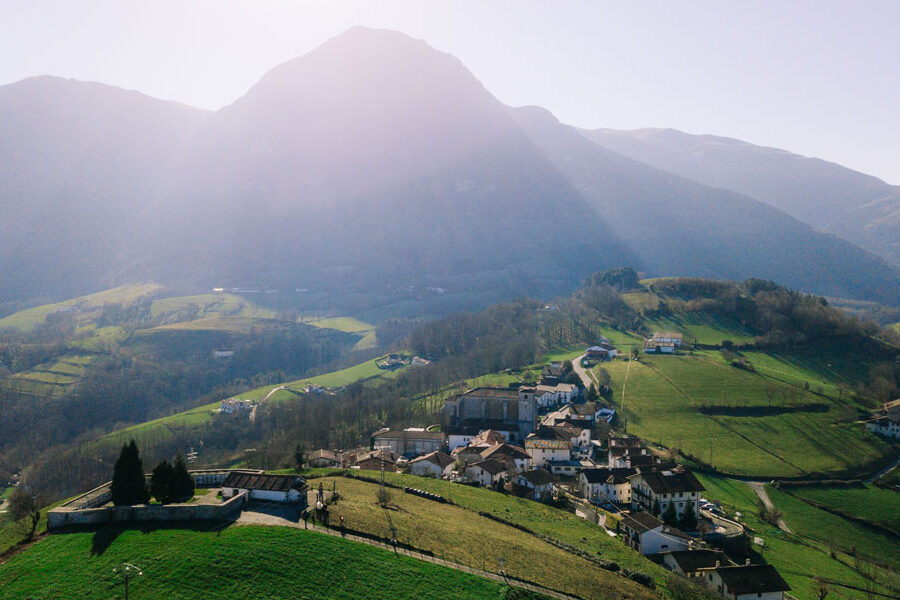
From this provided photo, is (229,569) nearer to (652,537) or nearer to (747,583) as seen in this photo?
(652,537)

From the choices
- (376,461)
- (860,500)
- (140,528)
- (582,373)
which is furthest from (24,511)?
(582,373)

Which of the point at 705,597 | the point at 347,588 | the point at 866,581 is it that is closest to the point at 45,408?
the point at 347,588

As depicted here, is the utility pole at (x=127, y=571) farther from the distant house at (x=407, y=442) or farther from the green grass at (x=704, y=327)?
the green grass at (x=704, y=327)

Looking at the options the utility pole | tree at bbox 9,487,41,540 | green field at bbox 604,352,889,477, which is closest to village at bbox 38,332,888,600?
tree at bbox 9,487,41,540

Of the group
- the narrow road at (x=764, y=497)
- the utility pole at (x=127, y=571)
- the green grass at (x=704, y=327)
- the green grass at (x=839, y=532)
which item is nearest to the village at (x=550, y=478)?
the narrow road at (x=764, y=497)

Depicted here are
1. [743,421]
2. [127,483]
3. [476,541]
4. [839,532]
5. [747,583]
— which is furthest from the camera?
[743,421]

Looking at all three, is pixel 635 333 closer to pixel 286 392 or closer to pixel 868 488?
pixel 868 488

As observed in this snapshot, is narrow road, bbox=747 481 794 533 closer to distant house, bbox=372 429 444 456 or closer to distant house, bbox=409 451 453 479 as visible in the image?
distant house, bbox=409 451 453 479
